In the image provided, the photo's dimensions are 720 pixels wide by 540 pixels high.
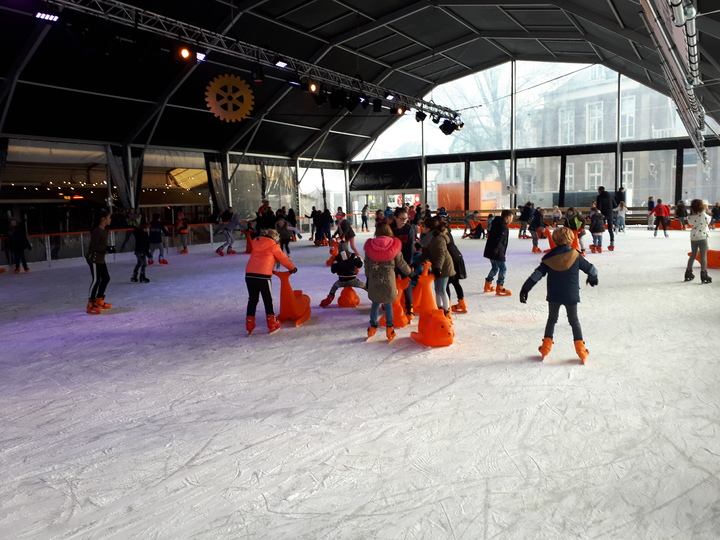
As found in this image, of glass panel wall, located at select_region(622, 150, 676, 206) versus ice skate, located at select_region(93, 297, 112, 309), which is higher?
glass panel wall, located at select_region(622, 150, 676, 206)

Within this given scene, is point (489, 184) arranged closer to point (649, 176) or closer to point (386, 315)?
point (649, 176)

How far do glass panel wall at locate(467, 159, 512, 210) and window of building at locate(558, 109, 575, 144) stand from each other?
94.2 inches

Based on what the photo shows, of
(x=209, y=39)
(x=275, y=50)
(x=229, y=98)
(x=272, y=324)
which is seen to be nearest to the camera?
(x=272, y=324)

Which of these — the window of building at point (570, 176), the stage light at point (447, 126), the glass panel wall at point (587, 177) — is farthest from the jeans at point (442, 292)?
the window of building at point (570, 176)

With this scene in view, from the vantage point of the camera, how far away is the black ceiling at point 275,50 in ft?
34.0

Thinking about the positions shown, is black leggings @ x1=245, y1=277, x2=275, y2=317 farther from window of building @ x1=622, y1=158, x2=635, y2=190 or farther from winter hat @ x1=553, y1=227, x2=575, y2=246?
window of building @ x1=622, y1=158, x2=635, y2=190

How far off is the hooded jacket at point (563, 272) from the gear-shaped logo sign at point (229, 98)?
10.8 m

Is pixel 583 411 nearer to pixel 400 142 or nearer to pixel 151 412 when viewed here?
pixel 151 412

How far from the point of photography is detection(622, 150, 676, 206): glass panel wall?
19531 mm

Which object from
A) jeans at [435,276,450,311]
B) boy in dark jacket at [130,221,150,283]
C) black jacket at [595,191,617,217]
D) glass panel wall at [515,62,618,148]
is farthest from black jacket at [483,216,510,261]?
glass panel wall at [515,62,618,148]

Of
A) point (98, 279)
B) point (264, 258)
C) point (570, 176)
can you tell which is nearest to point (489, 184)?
point (570, 176)

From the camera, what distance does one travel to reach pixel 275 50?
48.4ft

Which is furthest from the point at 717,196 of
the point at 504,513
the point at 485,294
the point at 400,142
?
the point at 504,513

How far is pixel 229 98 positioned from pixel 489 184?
44.3ft
